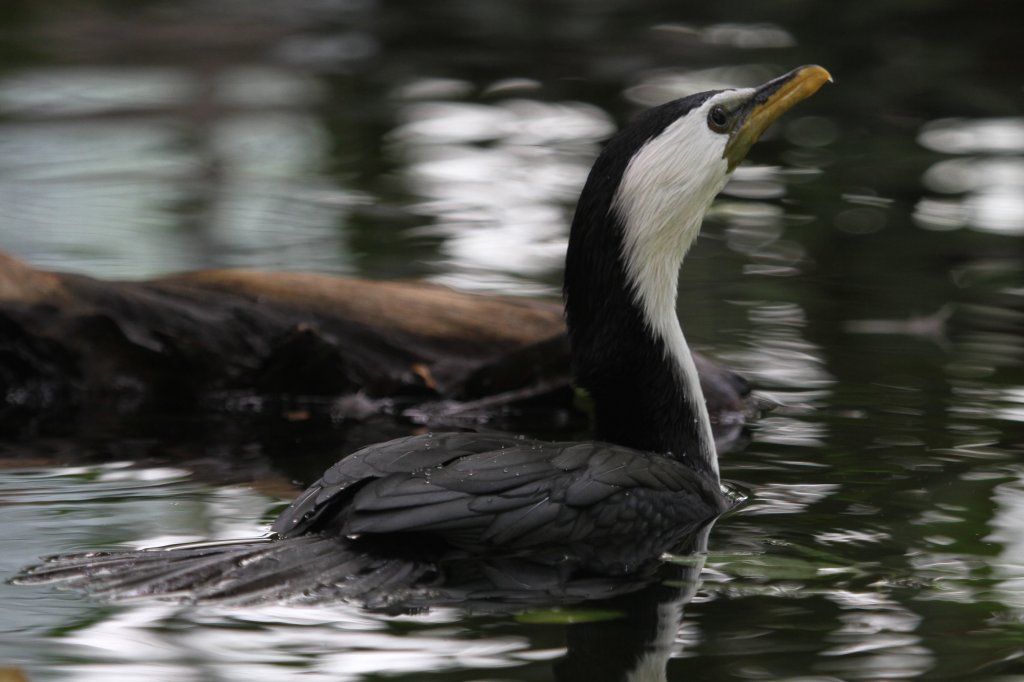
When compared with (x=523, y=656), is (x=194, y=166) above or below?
above

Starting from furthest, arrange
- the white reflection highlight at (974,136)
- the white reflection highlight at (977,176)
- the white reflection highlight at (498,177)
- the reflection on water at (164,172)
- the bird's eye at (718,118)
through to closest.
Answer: the white reflection highlight at (974,136), the white reflection highlight at (977,176), the reflection on water at (164,172), the white reflection highlight at (498,177), the bird's eye at (718,118)

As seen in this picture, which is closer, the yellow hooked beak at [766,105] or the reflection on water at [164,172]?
the yellow hooked beak at [766,105]

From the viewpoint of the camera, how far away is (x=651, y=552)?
461 cm

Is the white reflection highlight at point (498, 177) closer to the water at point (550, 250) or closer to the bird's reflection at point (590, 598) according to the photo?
the water at point (550, 250)

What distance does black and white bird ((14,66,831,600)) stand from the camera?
4195 mm

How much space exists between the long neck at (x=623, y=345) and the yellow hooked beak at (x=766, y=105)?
0.50 metres

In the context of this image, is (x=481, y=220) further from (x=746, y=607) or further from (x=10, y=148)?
(x=746, y=607)

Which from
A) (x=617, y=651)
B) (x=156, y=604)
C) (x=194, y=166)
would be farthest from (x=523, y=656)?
(x=194, y=166)

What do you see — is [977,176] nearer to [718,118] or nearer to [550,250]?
[550,250]

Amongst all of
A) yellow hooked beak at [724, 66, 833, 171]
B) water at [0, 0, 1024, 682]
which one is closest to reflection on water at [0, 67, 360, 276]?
water at [0, 0, 1024, 682]

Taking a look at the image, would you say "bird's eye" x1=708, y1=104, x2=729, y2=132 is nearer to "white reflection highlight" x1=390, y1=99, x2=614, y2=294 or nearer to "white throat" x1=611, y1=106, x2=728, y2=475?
"white throat" x1=611, y1=106, x2=728, y2=475

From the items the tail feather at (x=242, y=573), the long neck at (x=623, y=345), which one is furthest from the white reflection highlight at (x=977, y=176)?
the tail feather at (x=242, y=573)

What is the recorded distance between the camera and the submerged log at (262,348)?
6273mm

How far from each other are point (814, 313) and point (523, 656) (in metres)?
3.94
